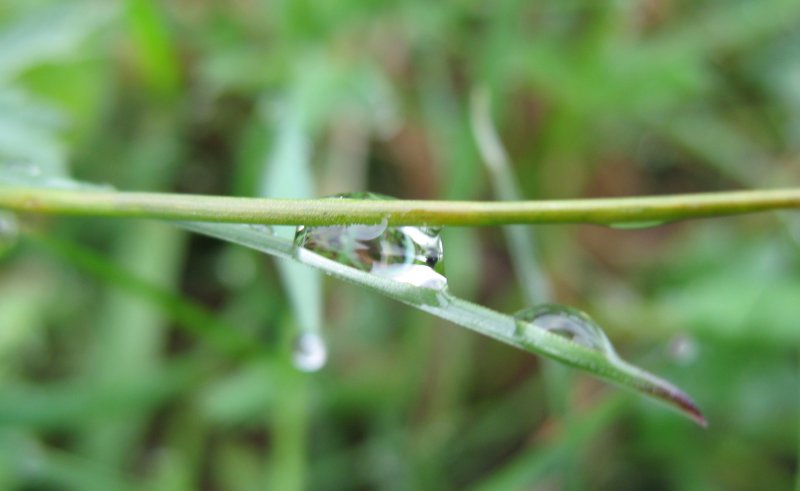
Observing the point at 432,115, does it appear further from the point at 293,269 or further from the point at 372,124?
the point at 293,269

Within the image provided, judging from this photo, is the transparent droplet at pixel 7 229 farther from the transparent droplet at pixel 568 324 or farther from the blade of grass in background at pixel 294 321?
the transparent droplet at pixel 568 324

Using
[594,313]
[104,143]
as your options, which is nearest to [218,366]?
[104,143]

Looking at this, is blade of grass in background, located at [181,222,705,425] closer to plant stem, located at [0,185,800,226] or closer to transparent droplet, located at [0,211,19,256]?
plant stem, located at [0,185,800,226]

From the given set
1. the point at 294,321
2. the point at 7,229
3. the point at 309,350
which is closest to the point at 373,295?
the point at 294,321

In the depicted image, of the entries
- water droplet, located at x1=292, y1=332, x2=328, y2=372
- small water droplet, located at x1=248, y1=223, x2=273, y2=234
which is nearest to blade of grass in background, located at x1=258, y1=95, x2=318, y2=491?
water droplet, located at x1=292, y1=332, x2=328, y2=372

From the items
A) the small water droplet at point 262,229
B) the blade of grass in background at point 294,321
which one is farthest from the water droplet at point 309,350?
the small water droplet at point 262,229

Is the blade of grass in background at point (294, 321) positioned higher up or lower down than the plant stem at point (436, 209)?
higher up
